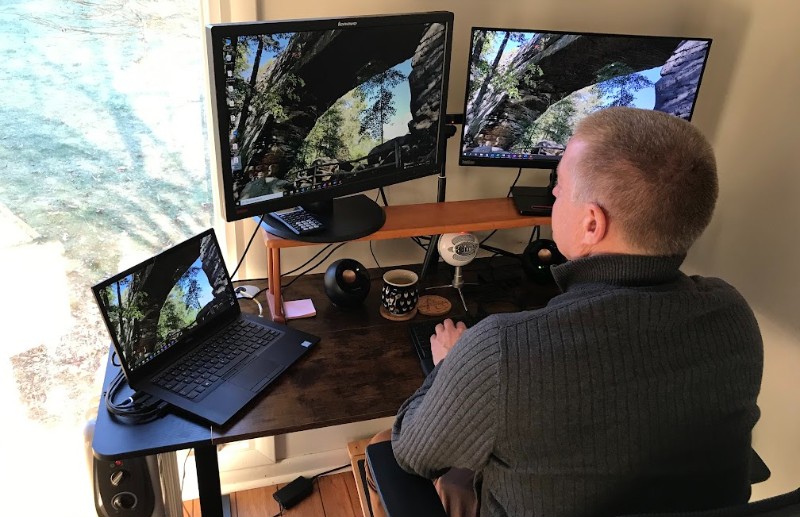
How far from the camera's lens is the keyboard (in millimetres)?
1438

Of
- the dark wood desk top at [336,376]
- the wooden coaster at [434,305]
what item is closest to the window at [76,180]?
the dark wood desk top at [336,376]

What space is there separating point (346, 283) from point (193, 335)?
391mm

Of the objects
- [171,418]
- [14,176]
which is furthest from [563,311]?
[14,176]

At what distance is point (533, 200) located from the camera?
1.76 m

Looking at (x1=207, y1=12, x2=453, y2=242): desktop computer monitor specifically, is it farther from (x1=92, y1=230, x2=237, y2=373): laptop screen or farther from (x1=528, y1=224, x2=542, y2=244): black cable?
(x1=528, y1=224, x2=542, y2=244): black cable

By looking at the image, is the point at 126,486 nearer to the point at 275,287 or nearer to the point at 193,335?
the point at 193,335

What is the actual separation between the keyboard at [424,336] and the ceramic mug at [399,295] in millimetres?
47

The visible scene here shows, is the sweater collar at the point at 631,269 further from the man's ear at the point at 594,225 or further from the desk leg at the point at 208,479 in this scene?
the desk leg at the point at 208,479

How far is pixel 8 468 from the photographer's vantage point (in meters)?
1.79

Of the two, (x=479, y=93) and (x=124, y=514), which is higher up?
(x=479, y=93)

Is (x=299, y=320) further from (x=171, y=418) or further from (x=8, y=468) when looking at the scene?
(x=8, y=468)

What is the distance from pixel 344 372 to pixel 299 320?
0.80 feet

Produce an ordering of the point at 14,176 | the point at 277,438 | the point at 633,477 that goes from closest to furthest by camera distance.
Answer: the point at 633,477, the point at 14,176, the point at 277,438

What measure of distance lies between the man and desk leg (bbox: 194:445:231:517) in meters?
0.60
